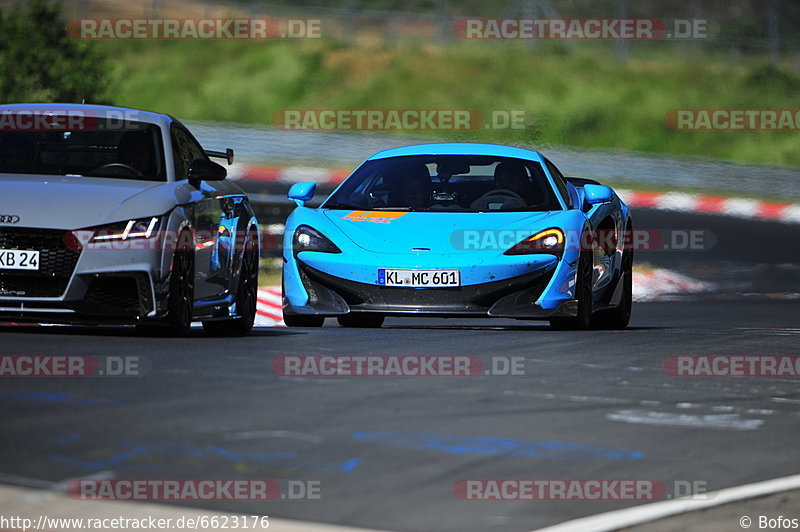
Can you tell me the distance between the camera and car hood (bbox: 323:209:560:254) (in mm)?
11000

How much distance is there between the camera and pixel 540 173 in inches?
479

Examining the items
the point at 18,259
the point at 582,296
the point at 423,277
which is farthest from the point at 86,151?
the point at 582,296

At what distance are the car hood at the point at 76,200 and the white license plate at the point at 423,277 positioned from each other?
5.65ft

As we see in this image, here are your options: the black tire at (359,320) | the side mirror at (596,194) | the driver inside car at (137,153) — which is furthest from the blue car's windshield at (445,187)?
the driver inside car at (137,153)

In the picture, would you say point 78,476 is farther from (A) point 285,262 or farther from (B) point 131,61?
(B) point 131,61

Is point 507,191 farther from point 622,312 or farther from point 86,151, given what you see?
point 86,151

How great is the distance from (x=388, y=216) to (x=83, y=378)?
4085 mm

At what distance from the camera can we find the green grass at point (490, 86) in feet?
132

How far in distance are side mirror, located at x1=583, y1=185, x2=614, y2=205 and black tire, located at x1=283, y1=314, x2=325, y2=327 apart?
2.20 meters

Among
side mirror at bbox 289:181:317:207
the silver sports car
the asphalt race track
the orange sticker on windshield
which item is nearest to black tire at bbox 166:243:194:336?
the silver sports car

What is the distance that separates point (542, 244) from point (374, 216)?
1.23 m

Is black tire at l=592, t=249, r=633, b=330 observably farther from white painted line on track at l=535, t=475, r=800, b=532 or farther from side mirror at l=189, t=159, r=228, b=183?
white painted line on track at l=535, t=475, r=800, b=532

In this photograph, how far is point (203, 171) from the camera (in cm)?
1020

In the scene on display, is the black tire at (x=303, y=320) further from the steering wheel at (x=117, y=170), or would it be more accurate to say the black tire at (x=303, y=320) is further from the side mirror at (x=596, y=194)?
the side mirror at (x=596, y=194)
